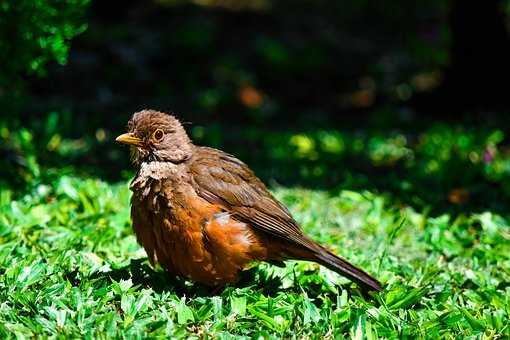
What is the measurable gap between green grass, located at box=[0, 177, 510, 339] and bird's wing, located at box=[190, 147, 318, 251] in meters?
0.39

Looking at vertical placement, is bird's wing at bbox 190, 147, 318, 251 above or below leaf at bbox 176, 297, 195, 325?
above

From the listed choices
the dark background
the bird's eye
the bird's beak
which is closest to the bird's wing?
the bird's eye

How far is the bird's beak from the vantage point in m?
5.18

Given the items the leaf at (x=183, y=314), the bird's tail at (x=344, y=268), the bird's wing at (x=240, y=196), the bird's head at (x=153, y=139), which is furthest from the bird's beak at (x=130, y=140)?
the bird's tail at (x=344, y=268)

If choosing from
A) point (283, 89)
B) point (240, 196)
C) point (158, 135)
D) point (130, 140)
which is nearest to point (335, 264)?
point (240, 196)

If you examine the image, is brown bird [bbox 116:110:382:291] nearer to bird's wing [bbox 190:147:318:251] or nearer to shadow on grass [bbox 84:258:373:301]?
bird's wing [bbox 190:147:318:251]

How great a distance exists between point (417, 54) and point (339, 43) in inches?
56.1

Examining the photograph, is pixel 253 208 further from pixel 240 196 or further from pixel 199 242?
pixel 199 242

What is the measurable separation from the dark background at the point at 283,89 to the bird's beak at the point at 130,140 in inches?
23.1

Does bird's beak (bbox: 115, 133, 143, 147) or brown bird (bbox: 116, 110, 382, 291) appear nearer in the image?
brown bird (bbox: 116, 110, 382, 291)

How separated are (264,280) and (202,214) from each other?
810 millimetres

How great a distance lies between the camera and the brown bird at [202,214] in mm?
4957

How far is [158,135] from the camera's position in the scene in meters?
5.27

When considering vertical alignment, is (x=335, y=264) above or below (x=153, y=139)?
below
